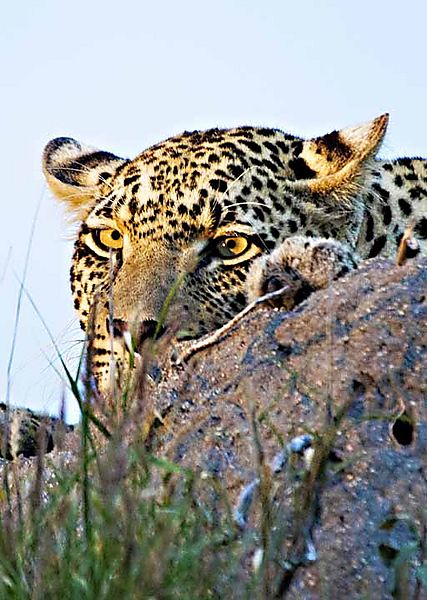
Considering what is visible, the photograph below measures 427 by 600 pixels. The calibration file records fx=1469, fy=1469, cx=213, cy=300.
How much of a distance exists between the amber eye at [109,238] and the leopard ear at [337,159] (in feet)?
3.20

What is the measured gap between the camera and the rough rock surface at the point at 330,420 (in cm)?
335

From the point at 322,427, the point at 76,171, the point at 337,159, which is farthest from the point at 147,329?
the point at 322,427

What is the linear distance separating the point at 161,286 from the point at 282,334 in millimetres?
2808

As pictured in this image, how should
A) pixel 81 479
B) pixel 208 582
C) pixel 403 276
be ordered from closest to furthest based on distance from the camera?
pixel 208 582
pixel 81 479
pixel 403 276

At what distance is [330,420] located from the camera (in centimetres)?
363

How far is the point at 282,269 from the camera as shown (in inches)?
188

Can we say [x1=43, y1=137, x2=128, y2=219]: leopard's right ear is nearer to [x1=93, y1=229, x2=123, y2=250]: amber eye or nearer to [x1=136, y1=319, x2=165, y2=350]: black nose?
[x1=93, y1=229, x2=123, y2=250]: amber eye

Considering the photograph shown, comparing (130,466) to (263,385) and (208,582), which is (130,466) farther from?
(263,385)

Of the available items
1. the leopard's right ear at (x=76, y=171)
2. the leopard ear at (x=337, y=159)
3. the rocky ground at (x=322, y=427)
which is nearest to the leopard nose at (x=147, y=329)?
the rocky ground at (x=322, y=427)

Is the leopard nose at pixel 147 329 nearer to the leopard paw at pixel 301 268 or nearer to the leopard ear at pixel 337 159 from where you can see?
the leopard paw at pixel 301 268

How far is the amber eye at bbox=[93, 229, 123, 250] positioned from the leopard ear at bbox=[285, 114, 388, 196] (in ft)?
3.20

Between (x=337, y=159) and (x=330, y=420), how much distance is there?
4730mm

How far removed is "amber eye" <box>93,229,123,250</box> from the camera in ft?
26.3

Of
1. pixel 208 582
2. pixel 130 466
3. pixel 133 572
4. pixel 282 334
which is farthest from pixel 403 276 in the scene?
pixel 133 572
